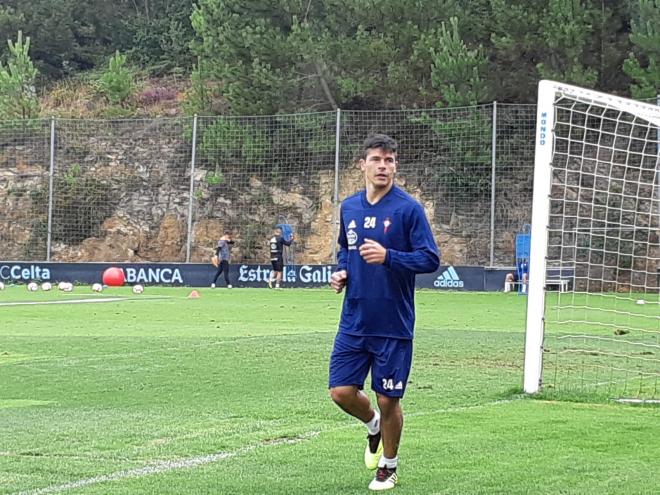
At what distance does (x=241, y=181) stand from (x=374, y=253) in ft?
108

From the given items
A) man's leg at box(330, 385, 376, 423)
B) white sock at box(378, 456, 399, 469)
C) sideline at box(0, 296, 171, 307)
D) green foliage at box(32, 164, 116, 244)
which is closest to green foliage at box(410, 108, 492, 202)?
sideline at box(0, 296, 171, 307)

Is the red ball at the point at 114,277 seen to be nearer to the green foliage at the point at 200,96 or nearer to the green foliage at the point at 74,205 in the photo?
the green foliage at the point at 74,205

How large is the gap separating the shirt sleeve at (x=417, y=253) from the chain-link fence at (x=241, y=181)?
2768 cm

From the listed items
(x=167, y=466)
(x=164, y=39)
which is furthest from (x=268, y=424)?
(x=164, y=39)

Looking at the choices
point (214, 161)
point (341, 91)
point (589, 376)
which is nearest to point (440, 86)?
point (341, 91)

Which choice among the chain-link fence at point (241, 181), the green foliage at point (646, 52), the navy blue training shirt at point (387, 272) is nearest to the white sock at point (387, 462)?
the navy blue training shirt at point (387, 272)

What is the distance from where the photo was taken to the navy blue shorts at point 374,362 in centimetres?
668

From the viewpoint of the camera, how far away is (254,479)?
6.73m

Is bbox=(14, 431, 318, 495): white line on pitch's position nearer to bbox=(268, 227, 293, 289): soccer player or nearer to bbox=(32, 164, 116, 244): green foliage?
bbox=(268, 227, 293, 289): soccer player

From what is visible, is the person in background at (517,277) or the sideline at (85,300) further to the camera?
the person in background at (517,277)

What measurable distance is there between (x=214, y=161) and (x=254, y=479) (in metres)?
32.9

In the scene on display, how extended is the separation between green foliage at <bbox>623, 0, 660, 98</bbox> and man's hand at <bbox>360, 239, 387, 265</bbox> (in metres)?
29.9

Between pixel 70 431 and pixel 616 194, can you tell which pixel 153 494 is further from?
pixel 616 194

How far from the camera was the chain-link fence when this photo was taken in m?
35.2
